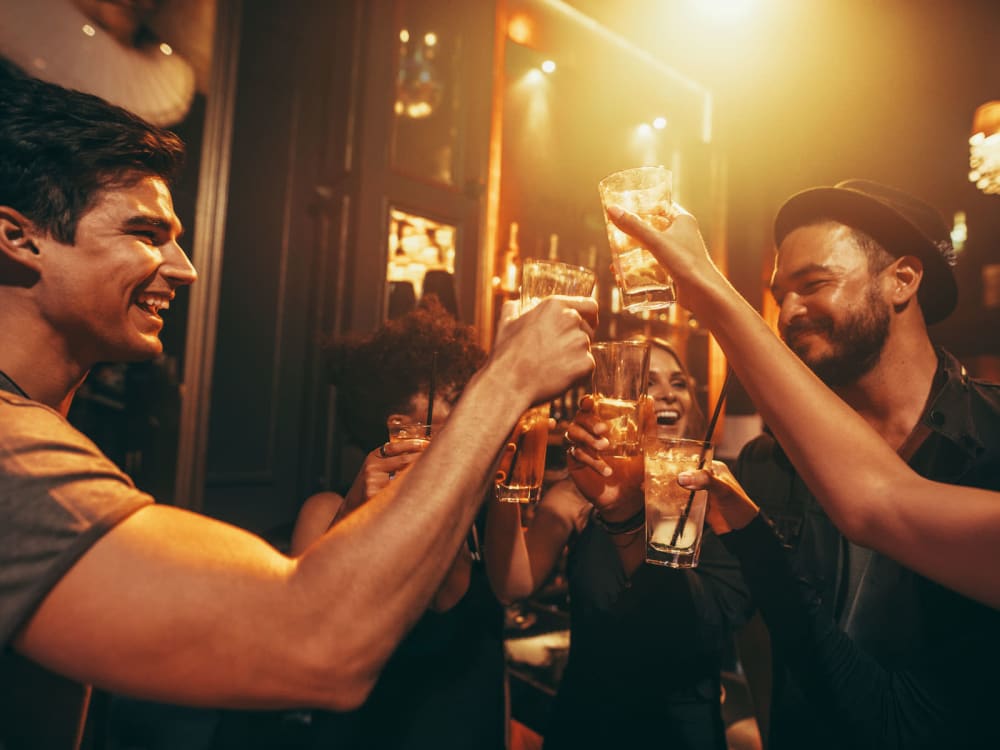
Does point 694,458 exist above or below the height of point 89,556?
above

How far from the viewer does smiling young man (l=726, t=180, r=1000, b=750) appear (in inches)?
52.2

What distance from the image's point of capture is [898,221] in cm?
184

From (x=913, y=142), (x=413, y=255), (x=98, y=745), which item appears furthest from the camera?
(x=913, y=142)

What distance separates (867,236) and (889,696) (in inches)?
53.4

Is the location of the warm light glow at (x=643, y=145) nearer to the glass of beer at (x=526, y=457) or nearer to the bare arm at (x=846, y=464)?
the glass of beer at (x=526, y=457)

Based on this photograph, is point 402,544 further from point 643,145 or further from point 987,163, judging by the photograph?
point 643,145

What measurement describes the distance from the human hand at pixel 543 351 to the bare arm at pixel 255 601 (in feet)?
0.51

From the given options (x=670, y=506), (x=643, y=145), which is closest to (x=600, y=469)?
(x=670, y=506)

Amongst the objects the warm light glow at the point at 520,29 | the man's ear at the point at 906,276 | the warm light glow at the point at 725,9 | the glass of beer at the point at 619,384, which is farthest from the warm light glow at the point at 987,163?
the warm light glow at the point at 520,29

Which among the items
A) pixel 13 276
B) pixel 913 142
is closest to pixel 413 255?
pixel 13 276

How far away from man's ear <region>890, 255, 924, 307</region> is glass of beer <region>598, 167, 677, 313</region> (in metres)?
1.08

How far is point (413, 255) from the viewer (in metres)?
3.58

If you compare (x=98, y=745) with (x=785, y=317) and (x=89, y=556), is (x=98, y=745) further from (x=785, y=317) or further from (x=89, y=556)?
(x=785, y=317)

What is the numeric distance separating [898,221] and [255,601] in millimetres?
2067
